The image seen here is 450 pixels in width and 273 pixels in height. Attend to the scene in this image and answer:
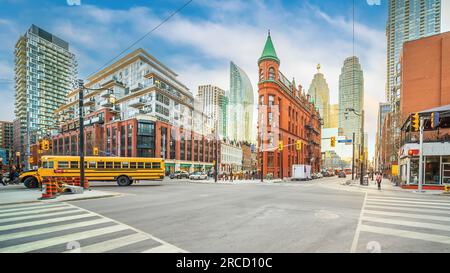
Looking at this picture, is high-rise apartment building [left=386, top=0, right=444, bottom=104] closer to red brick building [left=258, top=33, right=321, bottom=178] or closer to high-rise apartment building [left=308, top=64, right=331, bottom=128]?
high-rise apartment building [left=308, top=64, right=331, bottom=128]

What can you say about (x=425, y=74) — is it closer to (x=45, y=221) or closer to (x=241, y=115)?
(x=241, y=115)

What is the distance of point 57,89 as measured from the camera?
116875 mm

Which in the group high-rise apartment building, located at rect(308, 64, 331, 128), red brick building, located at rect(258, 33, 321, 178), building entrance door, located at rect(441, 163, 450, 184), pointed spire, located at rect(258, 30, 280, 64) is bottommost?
building entrance door, located at rect(441, 163, 450, 184)

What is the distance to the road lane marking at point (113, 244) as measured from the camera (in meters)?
4.89

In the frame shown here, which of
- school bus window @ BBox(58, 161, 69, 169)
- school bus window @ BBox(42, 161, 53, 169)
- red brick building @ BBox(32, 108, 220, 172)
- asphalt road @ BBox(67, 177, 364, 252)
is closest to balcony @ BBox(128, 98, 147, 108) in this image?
red brick building @ BBox(32, 108, 220, 172)

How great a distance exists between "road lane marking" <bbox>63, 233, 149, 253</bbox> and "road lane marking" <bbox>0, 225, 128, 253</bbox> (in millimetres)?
813

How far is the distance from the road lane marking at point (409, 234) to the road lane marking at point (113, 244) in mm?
6480

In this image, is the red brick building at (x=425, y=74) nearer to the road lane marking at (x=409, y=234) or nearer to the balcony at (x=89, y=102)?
the road lane marking at (x=409, y=234)

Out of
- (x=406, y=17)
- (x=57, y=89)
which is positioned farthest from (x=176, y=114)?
(x=406, y=17)

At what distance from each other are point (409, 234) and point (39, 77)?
13465 cm

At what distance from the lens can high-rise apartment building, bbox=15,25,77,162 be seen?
297 feet

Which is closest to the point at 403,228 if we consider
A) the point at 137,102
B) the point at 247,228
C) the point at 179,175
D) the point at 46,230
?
the point at 247,228

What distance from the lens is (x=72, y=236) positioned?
5891 mm
